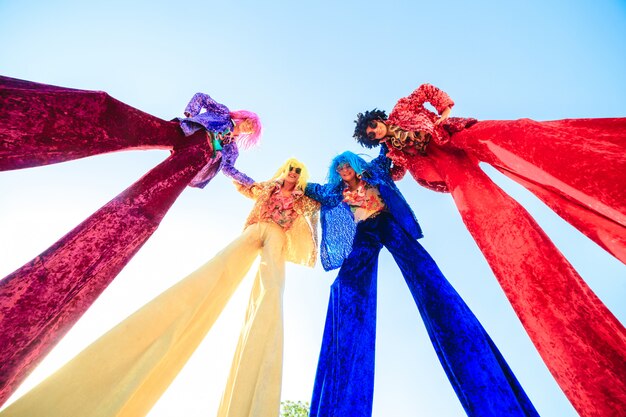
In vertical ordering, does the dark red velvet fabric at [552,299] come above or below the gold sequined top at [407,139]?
below

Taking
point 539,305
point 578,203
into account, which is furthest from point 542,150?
point 539,305

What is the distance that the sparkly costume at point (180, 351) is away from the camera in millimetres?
1317

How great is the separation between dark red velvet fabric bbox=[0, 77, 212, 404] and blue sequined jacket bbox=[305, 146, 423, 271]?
1.28 meters

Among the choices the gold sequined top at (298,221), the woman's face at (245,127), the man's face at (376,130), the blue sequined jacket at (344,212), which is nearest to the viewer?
the blue sequined jacket at (344,212)

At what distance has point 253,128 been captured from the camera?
333cm

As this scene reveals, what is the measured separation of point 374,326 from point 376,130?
157 cm

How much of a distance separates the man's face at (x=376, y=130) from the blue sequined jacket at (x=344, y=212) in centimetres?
15

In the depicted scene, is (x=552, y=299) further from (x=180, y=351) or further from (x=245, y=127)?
(x=245, y=127)

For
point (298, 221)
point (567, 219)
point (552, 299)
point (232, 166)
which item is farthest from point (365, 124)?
point (552, 299)

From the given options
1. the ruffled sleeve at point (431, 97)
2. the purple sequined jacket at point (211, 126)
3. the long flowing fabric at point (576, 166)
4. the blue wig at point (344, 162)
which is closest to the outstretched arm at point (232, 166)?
the purple sequined jacket at point (211, 126)

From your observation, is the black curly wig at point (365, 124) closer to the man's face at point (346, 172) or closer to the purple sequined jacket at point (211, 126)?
the man's face at point (346, 172)

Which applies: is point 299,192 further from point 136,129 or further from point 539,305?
point 539,305

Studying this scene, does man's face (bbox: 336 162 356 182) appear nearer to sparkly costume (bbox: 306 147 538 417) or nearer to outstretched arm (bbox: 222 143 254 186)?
sparkly costume (bbox: 306 147 538 417)

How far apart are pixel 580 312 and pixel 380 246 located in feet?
4.10
